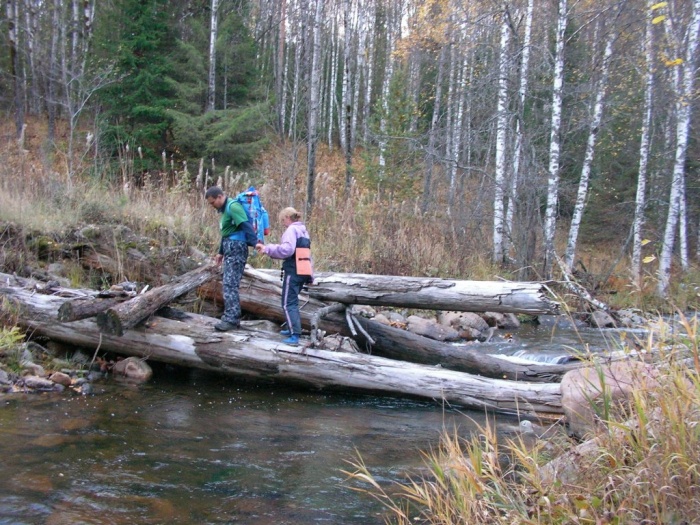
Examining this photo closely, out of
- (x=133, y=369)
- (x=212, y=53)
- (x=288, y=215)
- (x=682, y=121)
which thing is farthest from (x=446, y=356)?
(x=212, y=53)

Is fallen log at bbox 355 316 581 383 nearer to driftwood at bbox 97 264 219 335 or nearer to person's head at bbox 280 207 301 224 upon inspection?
person's head at bbox 280 207 301 224

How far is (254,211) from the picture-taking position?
741 centimetres

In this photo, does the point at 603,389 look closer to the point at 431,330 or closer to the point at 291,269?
the point at 291,269

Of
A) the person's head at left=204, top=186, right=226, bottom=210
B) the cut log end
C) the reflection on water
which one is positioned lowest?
the reflection on water

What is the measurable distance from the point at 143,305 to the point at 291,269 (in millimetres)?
1640

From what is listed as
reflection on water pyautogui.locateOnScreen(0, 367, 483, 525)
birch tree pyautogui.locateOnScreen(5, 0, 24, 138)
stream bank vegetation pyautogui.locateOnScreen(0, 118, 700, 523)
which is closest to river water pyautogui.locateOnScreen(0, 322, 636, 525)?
reflection on water pyautogui.locateOnScreen(0, 367, 483, 525)

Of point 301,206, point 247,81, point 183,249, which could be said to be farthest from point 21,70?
point 183,249

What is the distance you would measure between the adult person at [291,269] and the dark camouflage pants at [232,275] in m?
0.34

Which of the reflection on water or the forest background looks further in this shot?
the forest background

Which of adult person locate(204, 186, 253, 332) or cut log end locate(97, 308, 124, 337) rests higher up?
adult person locate(204, 186, 253, 332)

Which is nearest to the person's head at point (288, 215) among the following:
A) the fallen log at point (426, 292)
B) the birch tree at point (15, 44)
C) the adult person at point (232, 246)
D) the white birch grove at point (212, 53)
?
the adult person at point (232, 246)

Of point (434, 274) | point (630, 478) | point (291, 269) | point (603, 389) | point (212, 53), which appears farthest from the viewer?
point (212, 53)

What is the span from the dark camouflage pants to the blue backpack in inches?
6.6

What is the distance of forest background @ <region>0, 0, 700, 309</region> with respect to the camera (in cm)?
1120
